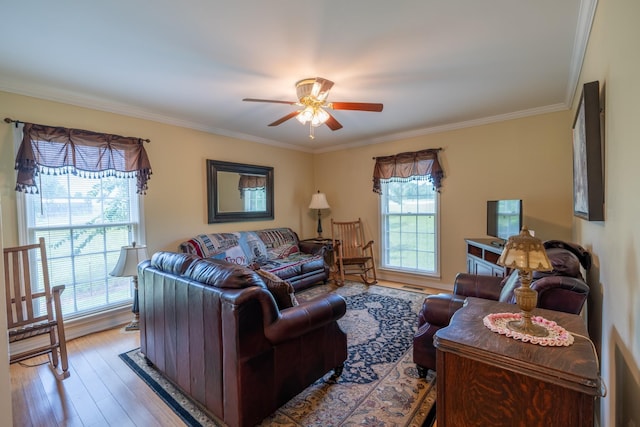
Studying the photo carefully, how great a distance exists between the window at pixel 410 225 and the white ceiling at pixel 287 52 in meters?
1.46

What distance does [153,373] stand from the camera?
7.23ft

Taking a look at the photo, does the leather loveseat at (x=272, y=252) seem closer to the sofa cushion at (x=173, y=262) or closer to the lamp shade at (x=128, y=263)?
the lamp shade at (x=128, y=263)

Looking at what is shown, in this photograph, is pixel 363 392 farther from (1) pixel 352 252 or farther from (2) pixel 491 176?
(2) pixel 491 176

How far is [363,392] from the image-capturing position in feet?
6.39

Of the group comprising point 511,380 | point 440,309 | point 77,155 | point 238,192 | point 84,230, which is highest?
point 77,155

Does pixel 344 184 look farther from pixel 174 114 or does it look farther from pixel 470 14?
pixel 470 14

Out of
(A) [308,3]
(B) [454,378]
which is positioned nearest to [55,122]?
(A) [308,3]

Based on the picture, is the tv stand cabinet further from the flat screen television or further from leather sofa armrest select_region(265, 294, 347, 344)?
leather sofa armrest select_region(265, 294, 347, 344)

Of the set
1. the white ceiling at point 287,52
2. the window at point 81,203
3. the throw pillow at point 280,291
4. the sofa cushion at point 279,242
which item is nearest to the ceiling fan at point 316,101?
the white ceiling at point 287,52

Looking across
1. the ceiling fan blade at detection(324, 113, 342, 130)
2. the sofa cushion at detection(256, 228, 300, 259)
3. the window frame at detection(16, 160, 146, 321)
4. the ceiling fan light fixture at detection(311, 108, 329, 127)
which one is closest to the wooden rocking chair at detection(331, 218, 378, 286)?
the sofa cushion at detection(256, 228, 300, 259)

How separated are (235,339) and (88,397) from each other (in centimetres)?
139

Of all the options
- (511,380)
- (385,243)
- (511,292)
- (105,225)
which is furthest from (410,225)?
(105,225)

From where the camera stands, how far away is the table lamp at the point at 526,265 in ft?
3.46

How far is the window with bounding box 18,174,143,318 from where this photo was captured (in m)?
2.72
